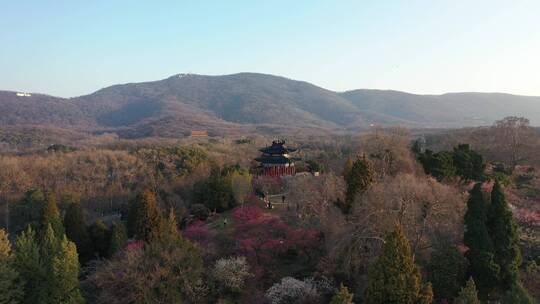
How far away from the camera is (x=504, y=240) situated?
1825 cm

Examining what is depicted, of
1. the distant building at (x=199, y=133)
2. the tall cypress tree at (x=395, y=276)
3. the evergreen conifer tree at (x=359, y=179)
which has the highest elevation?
the evergreen conifer tree at (x=359, y=179)

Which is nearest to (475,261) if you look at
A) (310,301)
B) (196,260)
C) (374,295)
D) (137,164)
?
(374,295)

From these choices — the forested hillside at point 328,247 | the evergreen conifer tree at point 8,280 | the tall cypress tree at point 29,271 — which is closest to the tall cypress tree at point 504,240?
the forested hillside at point 328,247

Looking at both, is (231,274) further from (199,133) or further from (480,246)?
(199,133)

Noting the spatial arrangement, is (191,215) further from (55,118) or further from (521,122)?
(55,118)

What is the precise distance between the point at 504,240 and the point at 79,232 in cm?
2581

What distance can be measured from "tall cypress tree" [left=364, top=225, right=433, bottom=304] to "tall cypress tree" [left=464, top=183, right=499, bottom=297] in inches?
164

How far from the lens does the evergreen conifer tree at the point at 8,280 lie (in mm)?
19953

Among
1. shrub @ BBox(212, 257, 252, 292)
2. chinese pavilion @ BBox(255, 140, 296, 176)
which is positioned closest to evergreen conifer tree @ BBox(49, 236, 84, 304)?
shrub @ BBox(212, 257, 252, 292)

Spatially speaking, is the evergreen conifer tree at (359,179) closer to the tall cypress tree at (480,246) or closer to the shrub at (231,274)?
the tall cypress tree at (480,246)

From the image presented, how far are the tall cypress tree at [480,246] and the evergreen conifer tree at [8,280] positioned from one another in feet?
68.6

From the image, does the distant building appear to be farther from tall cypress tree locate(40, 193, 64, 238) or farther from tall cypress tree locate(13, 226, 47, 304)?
tall cypress tree locate(13, 226, 47, 304)

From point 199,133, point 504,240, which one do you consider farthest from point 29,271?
point 199,133

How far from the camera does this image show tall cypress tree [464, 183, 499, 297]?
17719mm
